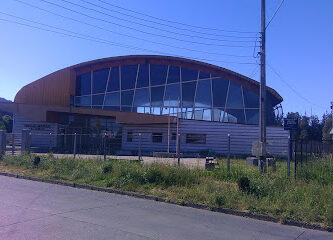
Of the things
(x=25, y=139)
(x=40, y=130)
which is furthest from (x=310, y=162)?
(x=40, y=130)

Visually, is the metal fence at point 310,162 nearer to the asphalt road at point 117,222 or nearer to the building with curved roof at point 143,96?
the asphalt road at point 117,222

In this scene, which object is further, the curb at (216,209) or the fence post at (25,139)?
the fence post at (25,139)

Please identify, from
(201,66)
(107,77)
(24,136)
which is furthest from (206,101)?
(24,136)

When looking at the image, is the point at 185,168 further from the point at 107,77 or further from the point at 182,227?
the point at 107,77

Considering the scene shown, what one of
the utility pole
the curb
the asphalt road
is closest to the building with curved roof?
the utility pole

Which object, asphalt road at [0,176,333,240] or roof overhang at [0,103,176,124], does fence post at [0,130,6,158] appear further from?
roof overhang at [0,103,176,124]

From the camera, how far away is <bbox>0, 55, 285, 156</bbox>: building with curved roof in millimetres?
37281

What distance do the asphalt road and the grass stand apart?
65 centimetres

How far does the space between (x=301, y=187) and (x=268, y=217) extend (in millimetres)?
2166

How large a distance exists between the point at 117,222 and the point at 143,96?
111 feet

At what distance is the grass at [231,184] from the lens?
9383 millimetres

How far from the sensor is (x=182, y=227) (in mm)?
7992

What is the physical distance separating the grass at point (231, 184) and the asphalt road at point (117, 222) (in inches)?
25.6

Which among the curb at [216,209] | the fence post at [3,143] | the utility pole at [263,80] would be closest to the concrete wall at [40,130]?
the fence post at [3,143]
